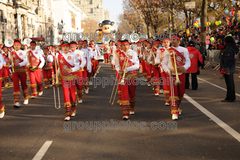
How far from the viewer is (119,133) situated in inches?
235

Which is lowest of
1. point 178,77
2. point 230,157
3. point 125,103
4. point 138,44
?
point 230,157

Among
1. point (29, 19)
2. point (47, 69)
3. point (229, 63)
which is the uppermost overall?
point (29, 19)

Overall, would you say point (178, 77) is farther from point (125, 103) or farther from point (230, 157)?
point (230, 157)

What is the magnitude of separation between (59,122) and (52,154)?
2254 mm

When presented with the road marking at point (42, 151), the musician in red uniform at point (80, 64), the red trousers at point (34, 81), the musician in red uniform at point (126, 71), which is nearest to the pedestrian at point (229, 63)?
the musician in red uniform at point (126, 71)

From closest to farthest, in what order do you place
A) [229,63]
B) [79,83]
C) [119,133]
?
[119,133] → [79,83] → [229,63]

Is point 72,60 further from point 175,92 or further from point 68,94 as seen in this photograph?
point 175,92

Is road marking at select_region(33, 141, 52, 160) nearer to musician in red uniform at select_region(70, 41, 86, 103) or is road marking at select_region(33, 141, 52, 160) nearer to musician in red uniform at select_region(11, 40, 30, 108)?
musician in red uniform at select_region(70, 41, 86, 103)

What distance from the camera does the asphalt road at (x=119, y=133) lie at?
482 centimetres

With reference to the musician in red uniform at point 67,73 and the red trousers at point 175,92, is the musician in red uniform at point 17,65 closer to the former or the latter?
the musician in red uniform at point 67,73

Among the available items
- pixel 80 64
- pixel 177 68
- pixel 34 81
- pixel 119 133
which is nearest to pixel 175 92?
pixel 177 68

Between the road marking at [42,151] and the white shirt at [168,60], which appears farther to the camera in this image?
the white shirt at [168,60]

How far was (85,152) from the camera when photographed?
489cm

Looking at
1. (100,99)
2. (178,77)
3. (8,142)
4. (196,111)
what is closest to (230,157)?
(178,77)
